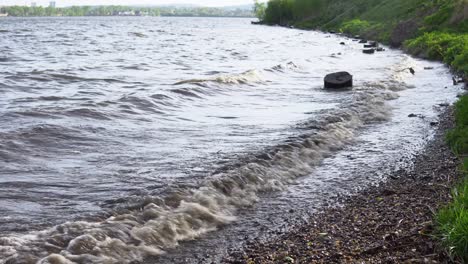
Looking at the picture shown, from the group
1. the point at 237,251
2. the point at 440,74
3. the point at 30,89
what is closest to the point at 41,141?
the point at 237,251

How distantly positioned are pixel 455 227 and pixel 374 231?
1535mm

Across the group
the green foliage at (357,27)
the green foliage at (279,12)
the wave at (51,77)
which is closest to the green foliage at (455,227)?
the wave at (51,77)

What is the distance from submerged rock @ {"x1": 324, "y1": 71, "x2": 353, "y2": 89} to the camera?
23.7 meters

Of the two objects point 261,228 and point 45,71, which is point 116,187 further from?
point 45,71

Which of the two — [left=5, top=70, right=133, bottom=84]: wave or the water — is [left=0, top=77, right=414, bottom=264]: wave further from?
[left=5, top=70, right=133, bottom=84]: wave

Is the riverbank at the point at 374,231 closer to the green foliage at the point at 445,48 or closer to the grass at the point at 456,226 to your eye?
the grass at the point at 456,226

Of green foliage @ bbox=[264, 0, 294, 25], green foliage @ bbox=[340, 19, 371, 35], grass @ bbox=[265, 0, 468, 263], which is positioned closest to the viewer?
grass @ bbox=[265, 0, 468, 263]

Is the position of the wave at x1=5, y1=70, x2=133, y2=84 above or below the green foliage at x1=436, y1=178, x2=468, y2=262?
below

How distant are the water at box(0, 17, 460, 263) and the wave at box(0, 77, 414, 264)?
0.08 feet

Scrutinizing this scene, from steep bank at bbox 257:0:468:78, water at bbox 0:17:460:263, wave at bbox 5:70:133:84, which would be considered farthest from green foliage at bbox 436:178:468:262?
wave at bbox 5:70:133:84

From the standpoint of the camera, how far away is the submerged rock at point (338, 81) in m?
23.7

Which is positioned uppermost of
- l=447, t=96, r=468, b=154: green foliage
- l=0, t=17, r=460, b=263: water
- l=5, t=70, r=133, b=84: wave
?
l=447, t=96, r=468, b=154: green foliage

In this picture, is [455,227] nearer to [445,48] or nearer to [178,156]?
[178,156]

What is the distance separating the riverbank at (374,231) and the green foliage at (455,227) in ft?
0.55
